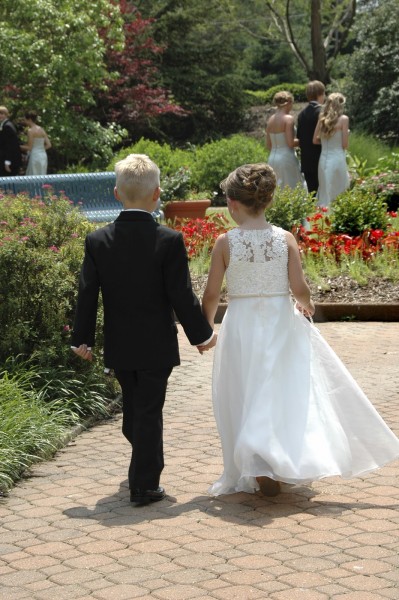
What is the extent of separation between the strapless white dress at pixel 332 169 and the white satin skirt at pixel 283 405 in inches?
392

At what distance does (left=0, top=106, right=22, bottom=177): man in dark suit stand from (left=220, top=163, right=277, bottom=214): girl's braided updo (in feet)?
40.9

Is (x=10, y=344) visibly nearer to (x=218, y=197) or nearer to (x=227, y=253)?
(x=227, y=253)

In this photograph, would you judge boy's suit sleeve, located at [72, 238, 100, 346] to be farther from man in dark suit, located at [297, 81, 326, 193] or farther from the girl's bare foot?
man in dark suit, located at [297, 81, 326, 193]

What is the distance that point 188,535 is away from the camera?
4938 mm

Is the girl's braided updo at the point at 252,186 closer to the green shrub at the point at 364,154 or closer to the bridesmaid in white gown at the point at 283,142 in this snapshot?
the bridesmaid in white gown at the point at 283,142

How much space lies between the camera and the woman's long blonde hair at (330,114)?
48.1 feet

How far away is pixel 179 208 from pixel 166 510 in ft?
38.3

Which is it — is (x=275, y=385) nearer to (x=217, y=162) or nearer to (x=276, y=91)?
(x=217, y=162)

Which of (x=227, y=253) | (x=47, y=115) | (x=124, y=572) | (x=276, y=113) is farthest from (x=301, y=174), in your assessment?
(x=124, y=572)

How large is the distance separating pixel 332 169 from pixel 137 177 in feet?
33.9

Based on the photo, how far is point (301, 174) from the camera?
16047mm

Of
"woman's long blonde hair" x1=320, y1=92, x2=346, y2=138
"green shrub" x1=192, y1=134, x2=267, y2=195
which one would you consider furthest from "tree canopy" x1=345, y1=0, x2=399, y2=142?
"woman's long blonde hair" x1=320, y1=92, x2=346, y2=138

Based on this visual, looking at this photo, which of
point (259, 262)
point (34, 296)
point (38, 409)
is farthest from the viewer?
point (34, 296)

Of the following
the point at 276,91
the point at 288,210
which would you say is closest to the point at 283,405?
the point at 288,210
